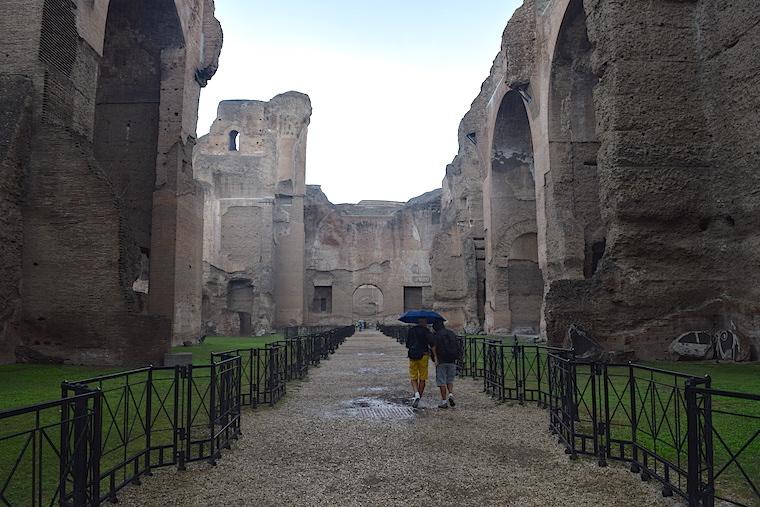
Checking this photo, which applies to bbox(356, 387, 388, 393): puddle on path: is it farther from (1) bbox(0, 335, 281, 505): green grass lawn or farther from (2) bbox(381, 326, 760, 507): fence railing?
(1) bbox(0, 335, 281, 505): green grass lawn

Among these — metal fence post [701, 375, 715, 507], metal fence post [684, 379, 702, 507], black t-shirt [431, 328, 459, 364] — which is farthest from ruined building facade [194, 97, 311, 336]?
metal fence post [701, 375, 715, 507]

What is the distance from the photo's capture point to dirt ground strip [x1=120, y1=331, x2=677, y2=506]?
137 inches

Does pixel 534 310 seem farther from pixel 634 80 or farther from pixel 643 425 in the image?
pixel 643 425

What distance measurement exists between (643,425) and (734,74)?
6.99 m

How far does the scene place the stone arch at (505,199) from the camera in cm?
2012

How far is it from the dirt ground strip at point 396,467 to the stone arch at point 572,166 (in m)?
8.92

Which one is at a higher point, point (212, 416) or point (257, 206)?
point (257, 206)

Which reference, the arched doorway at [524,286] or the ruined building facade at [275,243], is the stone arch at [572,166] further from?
the ruined building facade at [275,243]

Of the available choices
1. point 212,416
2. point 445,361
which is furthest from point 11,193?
point 445,361

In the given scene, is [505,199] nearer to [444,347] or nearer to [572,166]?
[572,166]

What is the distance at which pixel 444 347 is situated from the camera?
698 centimetres

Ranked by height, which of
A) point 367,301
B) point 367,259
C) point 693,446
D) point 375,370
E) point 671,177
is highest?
point 367,259

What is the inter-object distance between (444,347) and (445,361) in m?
0.16

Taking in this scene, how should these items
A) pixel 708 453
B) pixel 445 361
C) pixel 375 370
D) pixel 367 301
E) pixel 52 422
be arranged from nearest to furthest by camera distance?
1. pixel 708 453
2. pixel 52 422
3. pixel 445 361
4. pixel 375 370
5. pixel 367 301
